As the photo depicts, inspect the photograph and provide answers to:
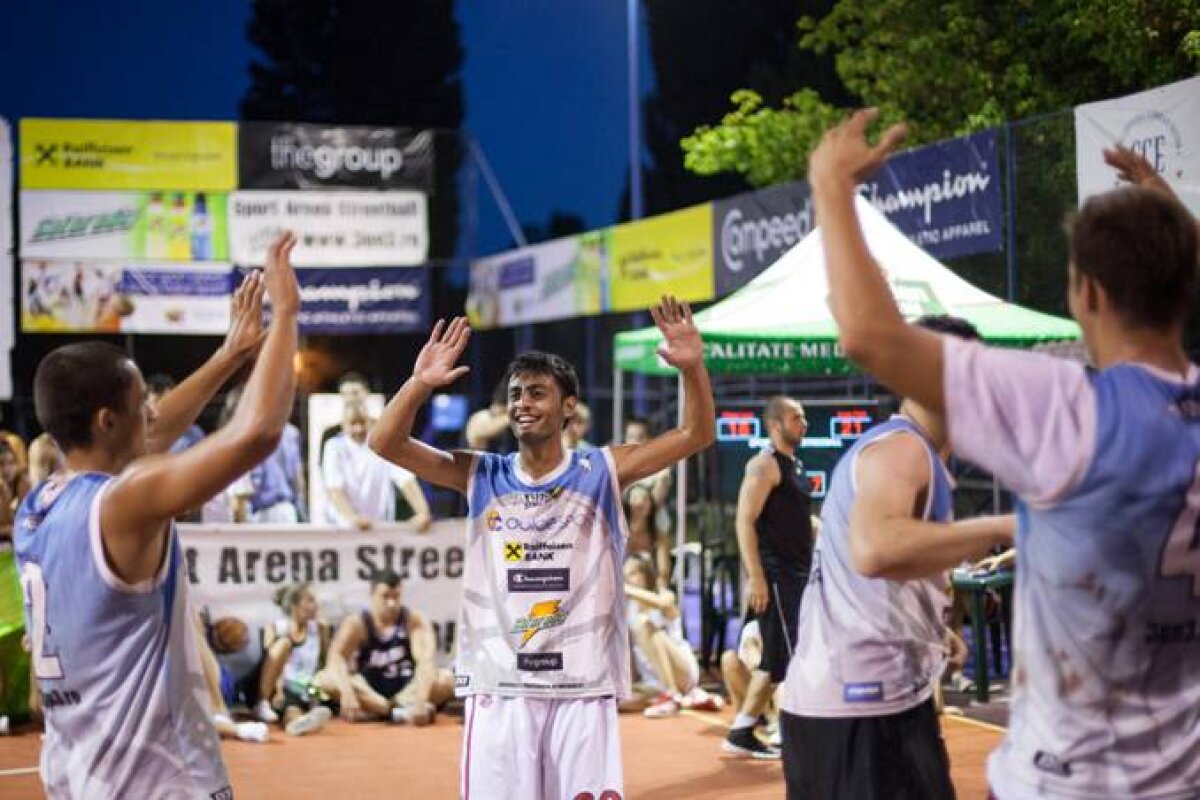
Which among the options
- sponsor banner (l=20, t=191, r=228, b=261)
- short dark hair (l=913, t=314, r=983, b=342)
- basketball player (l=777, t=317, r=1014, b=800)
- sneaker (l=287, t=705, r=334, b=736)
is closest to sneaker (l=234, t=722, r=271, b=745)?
sneaker (l=287, t=705, r=334, b=736)

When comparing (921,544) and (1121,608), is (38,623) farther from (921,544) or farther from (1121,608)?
(1121,608)

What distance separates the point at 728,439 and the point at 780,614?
88.4 inches

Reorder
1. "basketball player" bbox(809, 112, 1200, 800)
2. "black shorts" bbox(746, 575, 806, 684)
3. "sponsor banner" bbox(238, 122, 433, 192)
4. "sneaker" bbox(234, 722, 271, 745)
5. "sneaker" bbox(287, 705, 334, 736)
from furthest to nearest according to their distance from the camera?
"sponsor banner" bbox(238, 122, 433, 192) < "sneaker" bbox(287, 705, 334, 736) < "sneaker" bbox(234, 722, 271, 745) < "black shorts" bbox(746, 575, 806, 684) < "basketball player" bbox(809, 112, 1200, 800)

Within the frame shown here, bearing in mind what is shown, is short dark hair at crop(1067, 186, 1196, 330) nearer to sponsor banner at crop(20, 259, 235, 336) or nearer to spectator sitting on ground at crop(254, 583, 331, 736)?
spectator sitting on ground at crop(254, 583, 331, 736)

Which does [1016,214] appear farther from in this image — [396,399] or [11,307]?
[11,307]

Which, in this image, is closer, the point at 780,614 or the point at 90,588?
the point at 90,588

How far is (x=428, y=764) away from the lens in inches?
416

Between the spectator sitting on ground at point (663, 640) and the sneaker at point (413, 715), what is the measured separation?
1617mm

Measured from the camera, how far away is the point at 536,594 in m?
6.09

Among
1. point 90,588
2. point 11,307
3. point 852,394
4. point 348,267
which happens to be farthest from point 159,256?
point 90,588

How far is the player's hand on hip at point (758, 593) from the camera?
10.6 meters

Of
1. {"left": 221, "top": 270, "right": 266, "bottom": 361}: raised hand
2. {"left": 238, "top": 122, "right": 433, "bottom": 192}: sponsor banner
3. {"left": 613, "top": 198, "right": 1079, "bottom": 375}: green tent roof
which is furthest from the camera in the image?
{"left": 238, "top": 122, "right": 433, "bottom": 192}: sponsor banner

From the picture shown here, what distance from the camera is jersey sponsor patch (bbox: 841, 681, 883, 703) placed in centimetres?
461

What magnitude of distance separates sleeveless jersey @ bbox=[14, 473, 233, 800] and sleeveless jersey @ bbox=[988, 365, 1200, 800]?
1.86 m
